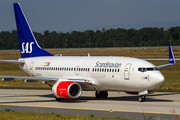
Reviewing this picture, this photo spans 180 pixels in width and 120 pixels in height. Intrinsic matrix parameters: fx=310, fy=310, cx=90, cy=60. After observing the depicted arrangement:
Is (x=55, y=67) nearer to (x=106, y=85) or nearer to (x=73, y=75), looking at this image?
(x=73, y=75)

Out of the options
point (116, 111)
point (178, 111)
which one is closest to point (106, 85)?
point (116, 111)

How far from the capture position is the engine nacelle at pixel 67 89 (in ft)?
91.2

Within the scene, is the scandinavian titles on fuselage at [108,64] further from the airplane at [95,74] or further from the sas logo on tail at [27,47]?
the sas logo on tail at [27,47]

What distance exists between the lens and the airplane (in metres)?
26.9

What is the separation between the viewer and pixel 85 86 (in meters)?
29.9

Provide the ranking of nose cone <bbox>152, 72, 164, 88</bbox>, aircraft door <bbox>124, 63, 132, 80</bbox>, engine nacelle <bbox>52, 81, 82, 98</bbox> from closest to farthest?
1. nose cone <bbox>152, 72, 164, 88</bbox>
2. aircraft door <bbox>124, 63, 132, 80</bbox>
3. engine nacelle <bbox>52, 81, 82, 98</bbox>

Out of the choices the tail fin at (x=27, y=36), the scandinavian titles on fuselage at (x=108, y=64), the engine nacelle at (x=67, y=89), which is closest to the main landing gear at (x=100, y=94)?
the engine nacelle at (x=67, y=89)

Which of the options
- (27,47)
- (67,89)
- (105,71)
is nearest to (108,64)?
(105,71)

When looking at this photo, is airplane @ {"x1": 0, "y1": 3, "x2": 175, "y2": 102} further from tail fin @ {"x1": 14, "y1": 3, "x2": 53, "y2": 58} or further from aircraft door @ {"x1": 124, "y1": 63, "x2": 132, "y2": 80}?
tail fin @ {"x1": 14, "y1": 3, "x2": 53, "y2": 58}

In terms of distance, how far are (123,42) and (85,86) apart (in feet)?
563

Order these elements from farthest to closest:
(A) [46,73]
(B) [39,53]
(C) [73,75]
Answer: (B) [39,53]
(A) [46,73]
(C) [73,75]

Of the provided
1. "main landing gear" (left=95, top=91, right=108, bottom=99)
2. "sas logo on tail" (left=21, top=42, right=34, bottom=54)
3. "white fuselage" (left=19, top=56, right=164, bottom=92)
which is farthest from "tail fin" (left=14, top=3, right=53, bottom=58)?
"main landing gear" (left=95, top=91, right=108, bottom=99)

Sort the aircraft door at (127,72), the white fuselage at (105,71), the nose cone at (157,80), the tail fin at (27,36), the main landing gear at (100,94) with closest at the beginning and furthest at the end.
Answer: the nose cone at (157,80)
the white fuselage at (105,71)
the aircraft door at (127,72)
the main landing gear at (100,94)
the tail fin at (27,36)

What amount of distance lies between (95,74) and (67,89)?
3.27m
